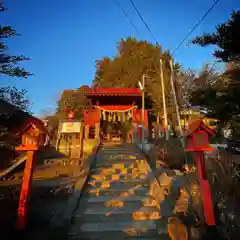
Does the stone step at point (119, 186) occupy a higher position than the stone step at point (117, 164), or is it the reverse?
the stone step at point (117, 164)

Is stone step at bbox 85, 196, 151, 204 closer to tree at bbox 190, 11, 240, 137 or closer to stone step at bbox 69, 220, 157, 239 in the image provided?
stone step at bbox 69, 220, 157, 239

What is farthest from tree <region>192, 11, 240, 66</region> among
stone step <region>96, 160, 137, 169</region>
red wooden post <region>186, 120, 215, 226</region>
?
stone step <region>96, 160, 137, 169</region>

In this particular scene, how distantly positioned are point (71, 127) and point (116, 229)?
907 centimetres

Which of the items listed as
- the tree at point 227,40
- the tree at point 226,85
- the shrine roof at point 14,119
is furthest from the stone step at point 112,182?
the tree at point 227,40

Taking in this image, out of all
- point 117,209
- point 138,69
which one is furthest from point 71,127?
point 138,69

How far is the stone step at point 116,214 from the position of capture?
613 centimetres

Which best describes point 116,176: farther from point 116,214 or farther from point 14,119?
point 14,119

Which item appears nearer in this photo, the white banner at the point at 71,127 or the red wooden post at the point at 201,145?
the red wooden post at the point at 201,145

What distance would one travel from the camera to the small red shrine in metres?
17.7

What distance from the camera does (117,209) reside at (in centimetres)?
658

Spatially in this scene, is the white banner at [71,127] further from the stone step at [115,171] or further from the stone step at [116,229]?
the stone step at [116,229]

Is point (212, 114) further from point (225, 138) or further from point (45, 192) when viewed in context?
point (45, 192)

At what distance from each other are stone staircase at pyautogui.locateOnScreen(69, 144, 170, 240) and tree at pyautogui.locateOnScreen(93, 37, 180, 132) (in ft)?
49.4

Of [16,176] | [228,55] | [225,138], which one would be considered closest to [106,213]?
[225,138]
